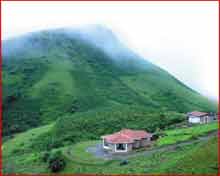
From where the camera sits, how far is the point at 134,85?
10850cm

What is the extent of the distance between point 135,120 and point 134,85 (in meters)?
44.5

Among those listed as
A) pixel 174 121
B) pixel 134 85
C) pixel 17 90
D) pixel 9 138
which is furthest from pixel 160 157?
pixel 134 85

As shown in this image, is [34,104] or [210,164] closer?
[210,164]

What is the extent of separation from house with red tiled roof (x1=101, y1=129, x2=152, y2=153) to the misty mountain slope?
58.4ft

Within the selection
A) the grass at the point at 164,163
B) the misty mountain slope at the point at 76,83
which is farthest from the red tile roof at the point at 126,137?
the misty mountain slope at the point at 76,83

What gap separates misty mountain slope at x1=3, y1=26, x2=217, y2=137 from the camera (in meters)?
85.8

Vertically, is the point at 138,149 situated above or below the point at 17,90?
below

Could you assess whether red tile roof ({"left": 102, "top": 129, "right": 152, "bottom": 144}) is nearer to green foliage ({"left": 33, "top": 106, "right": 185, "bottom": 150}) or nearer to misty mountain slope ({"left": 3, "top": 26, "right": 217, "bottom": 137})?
green foliage ({"left": 33, "top": 106, "right": 185, "bottom": 150})

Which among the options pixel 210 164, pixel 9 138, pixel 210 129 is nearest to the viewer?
pixel 210 164

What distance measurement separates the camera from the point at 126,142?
4512 centimetres

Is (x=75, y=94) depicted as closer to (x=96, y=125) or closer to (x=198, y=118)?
(x=96, y=125)

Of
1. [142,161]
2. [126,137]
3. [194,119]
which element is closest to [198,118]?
[194,119]

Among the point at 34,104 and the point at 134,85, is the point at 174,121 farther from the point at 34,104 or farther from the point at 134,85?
the point at 134,85

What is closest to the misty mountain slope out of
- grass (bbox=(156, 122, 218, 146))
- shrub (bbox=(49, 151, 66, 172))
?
grass (bbox=(156, 122, 218, 146))
